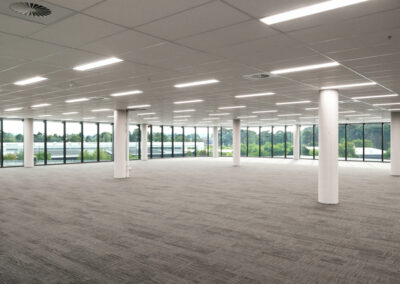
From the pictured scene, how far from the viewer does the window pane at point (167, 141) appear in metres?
36.3

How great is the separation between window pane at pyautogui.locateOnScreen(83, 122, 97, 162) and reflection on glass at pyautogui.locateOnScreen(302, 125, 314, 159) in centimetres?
2213

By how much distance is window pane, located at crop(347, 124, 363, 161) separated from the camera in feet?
104

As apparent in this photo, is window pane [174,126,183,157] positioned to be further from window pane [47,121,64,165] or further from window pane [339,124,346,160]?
window pane [339,124,346,160]

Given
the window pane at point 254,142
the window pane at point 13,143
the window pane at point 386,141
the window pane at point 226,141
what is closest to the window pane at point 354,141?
the window pane at point 386,141

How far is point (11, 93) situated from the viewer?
462 inches

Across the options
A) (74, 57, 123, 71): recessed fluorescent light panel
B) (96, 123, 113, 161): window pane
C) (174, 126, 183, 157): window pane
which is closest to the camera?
(74, 57, 123, 71): recessed fluorescent light panel

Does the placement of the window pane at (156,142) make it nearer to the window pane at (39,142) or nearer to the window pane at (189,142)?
the window pane at (189,142)

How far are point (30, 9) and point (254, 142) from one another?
36.2 metres

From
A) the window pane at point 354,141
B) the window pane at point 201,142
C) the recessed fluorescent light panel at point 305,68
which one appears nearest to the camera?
the recessed fluorescent light panel at point 305,68

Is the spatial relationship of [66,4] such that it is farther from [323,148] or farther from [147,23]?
[323,148]

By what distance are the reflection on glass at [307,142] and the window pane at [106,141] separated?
20.8 meters

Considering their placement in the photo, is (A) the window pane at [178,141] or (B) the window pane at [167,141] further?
(A) the window pane at [178,141]

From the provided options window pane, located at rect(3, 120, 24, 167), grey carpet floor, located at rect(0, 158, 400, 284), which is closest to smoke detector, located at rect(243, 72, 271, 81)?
grey carpet floor, located at rect(0, 158, 400, 284)

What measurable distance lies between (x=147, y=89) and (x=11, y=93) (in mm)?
5457
